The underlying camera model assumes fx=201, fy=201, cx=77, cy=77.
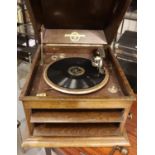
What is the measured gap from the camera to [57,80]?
99 cm

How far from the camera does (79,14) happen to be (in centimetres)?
117

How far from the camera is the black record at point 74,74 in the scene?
965 millimetres

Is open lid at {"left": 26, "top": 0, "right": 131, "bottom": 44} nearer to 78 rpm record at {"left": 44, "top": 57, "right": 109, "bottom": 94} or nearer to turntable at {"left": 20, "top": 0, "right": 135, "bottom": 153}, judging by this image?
turntable at {"left": 20, "top": 0, "right": 135, "bottom": 153}

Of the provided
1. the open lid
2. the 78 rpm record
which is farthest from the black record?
the open lid

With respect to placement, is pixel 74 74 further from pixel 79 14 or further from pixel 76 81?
pixel 79 14

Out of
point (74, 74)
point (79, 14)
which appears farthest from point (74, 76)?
point (79, 14)

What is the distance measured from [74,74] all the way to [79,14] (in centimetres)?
37

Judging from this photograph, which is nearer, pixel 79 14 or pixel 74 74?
pixel 74 74

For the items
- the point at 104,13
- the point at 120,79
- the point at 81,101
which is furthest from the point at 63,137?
the point at 104,13

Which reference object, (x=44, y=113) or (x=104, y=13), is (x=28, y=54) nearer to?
(x=104, y=13)

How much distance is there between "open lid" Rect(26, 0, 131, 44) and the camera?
1.09 m

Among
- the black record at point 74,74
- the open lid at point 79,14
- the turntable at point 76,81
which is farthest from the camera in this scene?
the open lid at point 79,14

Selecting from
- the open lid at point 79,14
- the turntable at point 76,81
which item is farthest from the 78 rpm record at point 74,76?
the open lid at point 79,14

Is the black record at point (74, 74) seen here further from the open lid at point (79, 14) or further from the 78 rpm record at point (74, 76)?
the open lid at point (79, 14)
